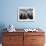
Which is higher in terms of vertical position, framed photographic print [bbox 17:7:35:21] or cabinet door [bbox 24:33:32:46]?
framed photographic print [bbox 17:7:35:21]

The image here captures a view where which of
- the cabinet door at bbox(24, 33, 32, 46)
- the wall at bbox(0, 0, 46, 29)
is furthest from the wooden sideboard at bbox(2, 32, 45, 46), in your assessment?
the wall at bbox(0, 0, 46, 29)

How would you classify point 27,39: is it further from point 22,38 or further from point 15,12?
point 15,12

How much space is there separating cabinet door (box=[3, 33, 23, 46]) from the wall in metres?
0.60

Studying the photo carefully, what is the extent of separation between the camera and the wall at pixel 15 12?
4.07m

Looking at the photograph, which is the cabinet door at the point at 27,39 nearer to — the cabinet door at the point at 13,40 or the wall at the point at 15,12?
the cabinet door at the point at 13,40

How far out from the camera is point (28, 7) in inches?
161

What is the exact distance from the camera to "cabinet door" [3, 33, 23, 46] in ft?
11.7

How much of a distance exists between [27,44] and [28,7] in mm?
1199

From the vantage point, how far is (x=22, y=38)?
11.8 feet

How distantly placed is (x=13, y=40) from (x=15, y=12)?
964 millimetres

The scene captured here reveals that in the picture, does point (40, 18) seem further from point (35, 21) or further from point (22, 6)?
point (22, 6)

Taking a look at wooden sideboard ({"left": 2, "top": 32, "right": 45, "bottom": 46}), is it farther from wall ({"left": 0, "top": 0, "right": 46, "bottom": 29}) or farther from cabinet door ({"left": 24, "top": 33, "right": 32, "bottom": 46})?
wall ({"left": 0, "top": 0, "right": 46, "bottom": 29})

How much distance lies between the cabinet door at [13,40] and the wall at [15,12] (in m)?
0.60

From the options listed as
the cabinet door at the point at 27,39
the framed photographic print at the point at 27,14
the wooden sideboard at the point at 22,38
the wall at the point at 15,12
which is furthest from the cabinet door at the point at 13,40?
the framed photographic print at the point at 27,14
